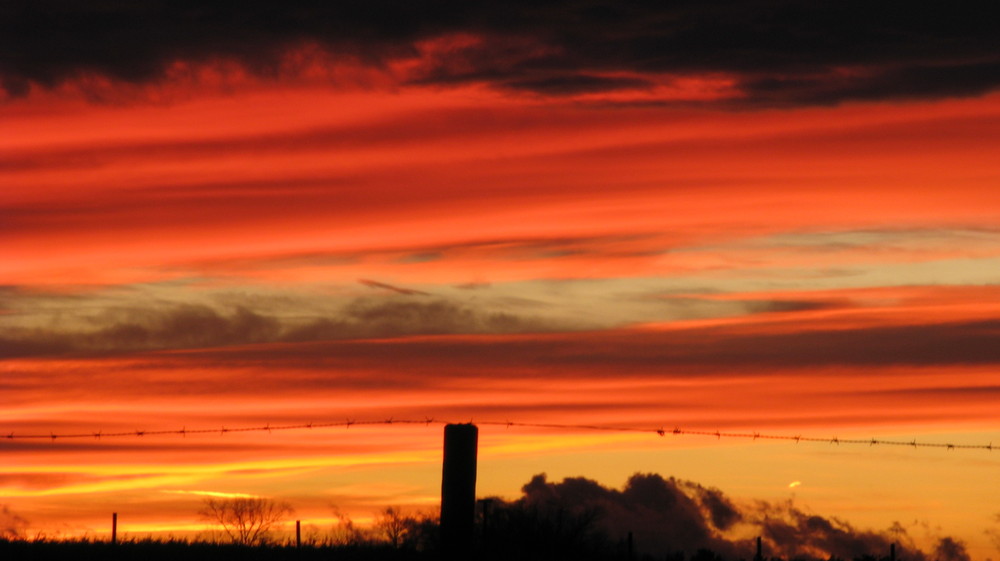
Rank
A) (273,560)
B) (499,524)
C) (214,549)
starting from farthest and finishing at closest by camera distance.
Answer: (499,524) → (214,549) → (273,560)

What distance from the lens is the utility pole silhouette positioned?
14.9 metres

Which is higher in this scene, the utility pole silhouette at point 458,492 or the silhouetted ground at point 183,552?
the utility pole silhouette at point 458,492

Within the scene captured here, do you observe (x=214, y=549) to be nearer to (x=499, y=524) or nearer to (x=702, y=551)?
(x=499, y=524)

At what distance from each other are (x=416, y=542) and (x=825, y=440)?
262 inches

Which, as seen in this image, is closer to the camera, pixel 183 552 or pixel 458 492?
pixel 458 492

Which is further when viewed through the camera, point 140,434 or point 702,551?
point 702,551

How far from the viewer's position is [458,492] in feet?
48.8

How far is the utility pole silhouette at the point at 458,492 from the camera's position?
14.9 meters

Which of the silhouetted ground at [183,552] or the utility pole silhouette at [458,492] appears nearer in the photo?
the utility pole silhouette at [458,492]

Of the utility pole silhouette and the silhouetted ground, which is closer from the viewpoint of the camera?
the utility pole silhouette

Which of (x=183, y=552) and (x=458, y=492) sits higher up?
(x=458, y=492)

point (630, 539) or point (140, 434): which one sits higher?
point (140, 434)

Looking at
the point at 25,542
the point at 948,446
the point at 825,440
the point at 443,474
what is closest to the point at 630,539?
the point at 825,440

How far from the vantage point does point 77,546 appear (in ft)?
64.4
